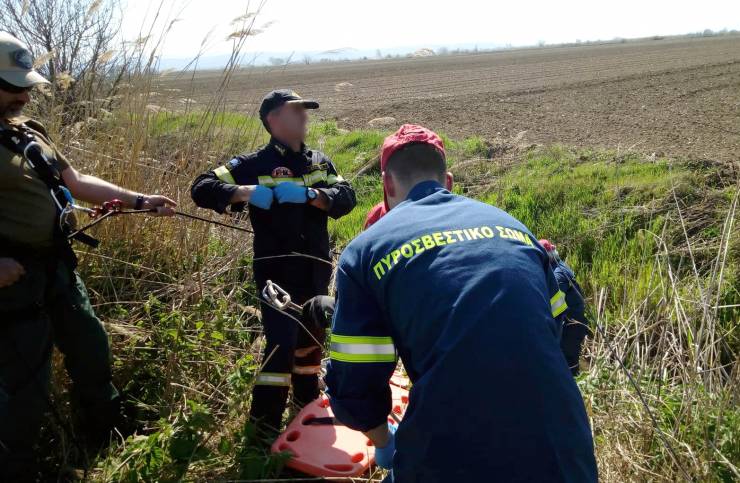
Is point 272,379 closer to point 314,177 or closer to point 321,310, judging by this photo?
point 321,310

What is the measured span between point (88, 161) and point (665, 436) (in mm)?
3987

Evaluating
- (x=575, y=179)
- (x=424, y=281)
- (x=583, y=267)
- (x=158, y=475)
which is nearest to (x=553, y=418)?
(x=424, y=281)

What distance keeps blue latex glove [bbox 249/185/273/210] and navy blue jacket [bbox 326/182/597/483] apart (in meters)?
1.47

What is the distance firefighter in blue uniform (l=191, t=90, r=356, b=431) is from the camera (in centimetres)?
315

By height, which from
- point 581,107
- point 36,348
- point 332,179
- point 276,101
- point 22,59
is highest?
point 22,59

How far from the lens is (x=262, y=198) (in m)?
3.12

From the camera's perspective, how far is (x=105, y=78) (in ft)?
16.1

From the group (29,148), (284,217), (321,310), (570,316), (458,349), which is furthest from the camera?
A: (570,316)

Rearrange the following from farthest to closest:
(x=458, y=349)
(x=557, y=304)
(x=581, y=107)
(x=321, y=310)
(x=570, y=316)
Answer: (x=581, y=107)
(x=570, y=316)
(x=321, y=310)
(x=557, y=304)
(x=458, y=349)

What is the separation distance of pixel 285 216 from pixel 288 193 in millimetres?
199

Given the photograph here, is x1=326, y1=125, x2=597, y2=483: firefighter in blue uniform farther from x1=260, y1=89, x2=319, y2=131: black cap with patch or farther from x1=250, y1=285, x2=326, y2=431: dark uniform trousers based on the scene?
x1=260, y1=89, x2=319, y2=131: black cap with patch

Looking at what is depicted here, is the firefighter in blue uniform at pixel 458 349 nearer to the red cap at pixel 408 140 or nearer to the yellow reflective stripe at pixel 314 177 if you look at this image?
the red cap at pixel 408 140

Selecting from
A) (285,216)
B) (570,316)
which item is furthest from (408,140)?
(570,316)

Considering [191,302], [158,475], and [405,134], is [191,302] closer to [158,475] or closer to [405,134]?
[158,475]
